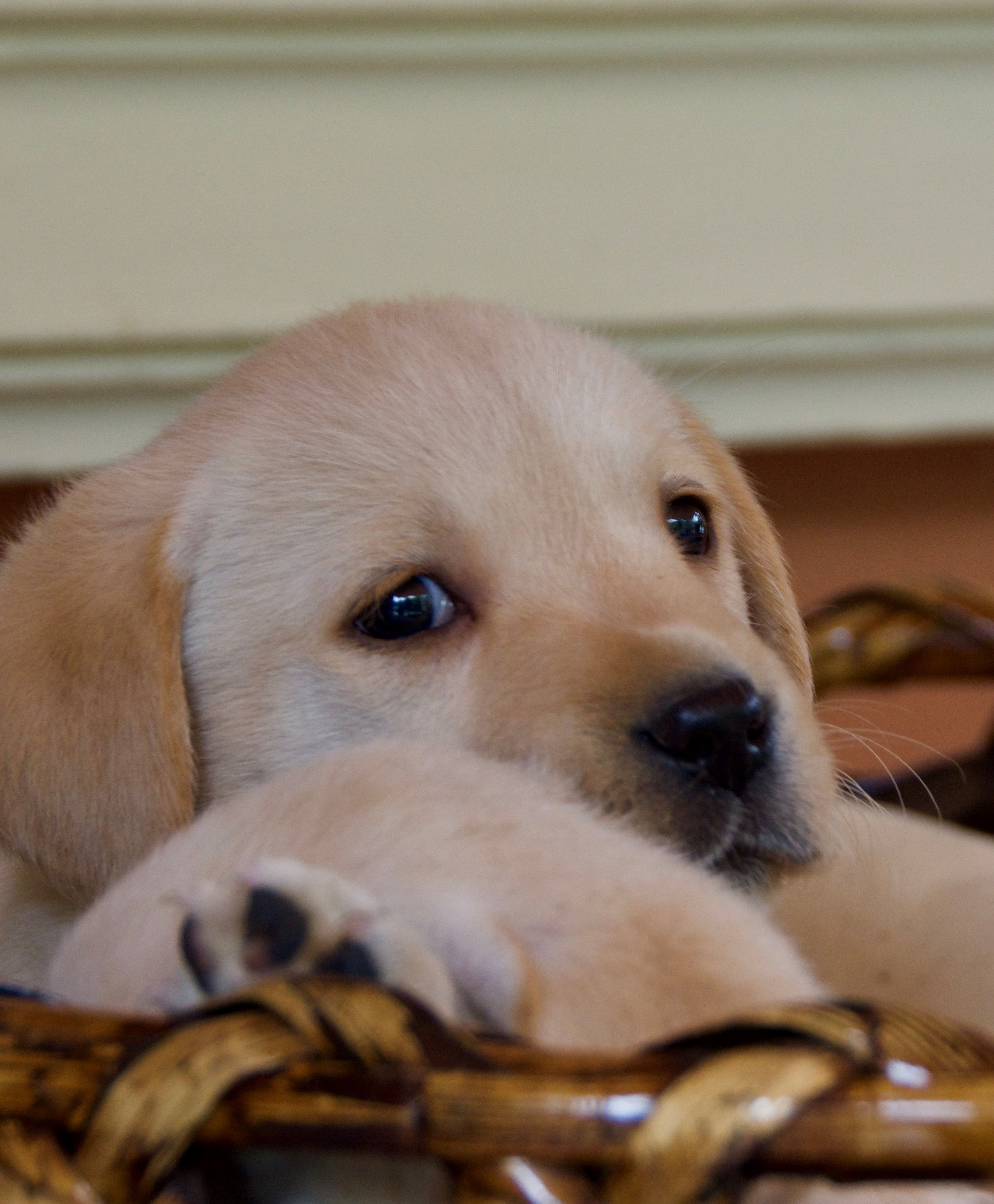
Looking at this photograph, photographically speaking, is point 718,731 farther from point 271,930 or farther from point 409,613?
point 271,930

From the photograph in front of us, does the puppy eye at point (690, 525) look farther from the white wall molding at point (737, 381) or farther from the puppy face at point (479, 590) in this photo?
the white wall molding at point (737, 381)

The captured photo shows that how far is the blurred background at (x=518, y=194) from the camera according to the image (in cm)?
215

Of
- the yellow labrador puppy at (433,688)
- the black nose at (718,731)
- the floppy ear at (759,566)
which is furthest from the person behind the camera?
the floppy ear at (759,566)

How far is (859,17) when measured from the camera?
2322 millimetres

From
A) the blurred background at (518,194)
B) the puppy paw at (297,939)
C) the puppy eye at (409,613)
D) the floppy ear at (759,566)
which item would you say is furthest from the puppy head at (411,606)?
the blurred background at (518,194)

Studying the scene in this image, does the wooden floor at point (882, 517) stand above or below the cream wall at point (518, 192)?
below

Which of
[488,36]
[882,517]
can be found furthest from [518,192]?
[882,517]

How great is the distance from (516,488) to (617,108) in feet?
4.38

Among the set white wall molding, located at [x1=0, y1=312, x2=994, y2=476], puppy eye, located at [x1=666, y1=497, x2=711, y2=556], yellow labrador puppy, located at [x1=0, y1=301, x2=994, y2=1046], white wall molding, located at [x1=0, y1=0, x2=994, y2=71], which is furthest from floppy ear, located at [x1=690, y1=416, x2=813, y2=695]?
white wall molding, located at [x1=0, y1=0, x2=994, y2=71]

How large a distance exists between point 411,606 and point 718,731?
1.10 feet

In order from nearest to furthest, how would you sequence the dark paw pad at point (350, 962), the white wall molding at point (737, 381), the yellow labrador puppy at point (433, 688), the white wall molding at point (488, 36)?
the dark paw pad at point (350, 962) → the yellow labrador puppy at point (433, 688) → the white wall molding at point (488, 36) → the white wall molding at point (737, 381)

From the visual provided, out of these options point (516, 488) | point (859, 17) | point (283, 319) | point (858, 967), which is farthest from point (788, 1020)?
point (859, 17)

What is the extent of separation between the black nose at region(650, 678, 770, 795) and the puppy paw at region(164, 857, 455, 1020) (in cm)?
43

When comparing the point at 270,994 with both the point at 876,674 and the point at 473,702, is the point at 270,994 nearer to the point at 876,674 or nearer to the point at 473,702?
the point at 473,702
